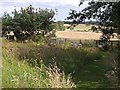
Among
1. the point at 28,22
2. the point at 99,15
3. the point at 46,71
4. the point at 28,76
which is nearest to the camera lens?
the point at 46,71

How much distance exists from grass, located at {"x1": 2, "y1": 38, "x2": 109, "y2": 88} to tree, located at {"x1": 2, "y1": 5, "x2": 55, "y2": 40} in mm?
15456

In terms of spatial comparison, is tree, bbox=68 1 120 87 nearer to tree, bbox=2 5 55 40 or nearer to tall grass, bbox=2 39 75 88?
tall grass, bbox=2 39 75 88

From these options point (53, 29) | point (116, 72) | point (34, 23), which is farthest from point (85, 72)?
point (53, 29)

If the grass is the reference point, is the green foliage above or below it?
above

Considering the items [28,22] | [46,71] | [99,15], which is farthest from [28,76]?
[28,22]

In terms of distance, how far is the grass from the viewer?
299 inches

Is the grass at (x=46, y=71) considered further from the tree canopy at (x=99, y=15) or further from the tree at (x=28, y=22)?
the tree at (x=28, y=22)

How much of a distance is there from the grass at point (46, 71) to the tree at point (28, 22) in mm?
15456

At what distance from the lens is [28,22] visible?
31281 millimetres

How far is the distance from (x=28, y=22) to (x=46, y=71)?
79.0 feet

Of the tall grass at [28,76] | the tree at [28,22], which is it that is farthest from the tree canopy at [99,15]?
the tree at [28,22]

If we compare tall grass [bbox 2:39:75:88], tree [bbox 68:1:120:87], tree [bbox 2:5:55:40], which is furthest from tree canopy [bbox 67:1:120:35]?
tree [bbox 2:5:55:40]

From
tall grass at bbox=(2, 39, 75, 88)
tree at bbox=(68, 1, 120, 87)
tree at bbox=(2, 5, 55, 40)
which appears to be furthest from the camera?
tree at bbox=(2, 5, 55, 40)

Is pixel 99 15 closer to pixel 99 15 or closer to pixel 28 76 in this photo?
pixel 99 15
